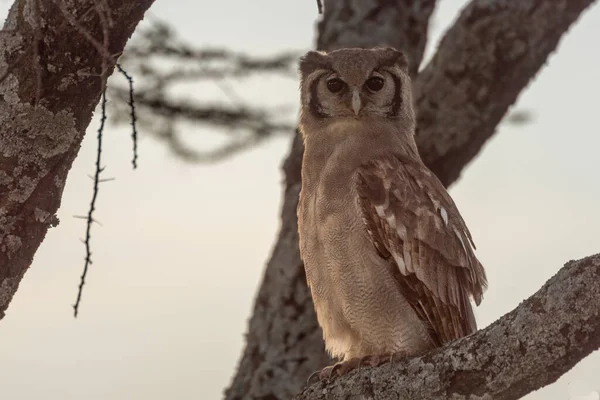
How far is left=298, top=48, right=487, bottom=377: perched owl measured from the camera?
148 inches

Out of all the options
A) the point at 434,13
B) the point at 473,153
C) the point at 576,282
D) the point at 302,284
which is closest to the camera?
the point at 576,282

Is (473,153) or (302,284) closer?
(302,284)

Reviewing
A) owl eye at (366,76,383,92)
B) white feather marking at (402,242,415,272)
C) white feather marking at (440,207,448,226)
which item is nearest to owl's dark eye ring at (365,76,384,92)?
owl eye at (366,76,383,92)

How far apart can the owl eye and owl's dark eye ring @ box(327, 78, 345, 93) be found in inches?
5.5

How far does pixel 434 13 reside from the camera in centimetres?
635

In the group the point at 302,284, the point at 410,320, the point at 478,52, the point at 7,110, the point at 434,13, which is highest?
the point at 434,13

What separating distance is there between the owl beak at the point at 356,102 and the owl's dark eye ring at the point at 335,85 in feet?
0.39

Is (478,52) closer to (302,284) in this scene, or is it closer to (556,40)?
(556,40)

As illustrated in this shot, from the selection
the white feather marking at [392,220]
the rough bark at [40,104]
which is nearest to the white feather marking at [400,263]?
the white feather marking at [392,220]

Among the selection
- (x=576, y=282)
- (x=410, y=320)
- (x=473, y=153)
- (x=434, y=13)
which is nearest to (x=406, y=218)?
(x=410, y=320)

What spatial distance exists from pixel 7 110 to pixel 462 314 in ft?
6.63

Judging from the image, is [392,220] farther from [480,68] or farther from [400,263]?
[480,68]

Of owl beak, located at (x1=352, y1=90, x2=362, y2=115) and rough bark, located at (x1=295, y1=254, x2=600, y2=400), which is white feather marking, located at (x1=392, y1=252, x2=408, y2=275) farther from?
owl beak, located at (x1=352, y1=90, x2=362, y2=115)

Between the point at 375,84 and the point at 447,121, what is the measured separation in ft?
3.63
